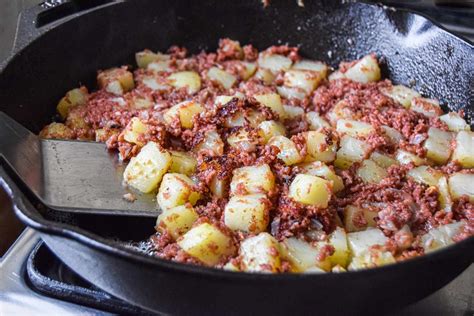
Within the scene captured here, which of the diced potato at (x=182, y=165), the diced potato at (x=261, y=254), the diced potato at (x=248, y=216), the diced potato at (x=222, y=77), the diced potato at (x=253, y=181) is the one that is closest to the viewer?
→ the diced potato at (x=261, y=254)

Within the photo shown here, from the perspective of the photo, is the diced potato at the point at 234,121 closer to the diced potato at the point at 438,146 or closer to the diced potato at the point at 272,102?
the diced potato at the point at 272,102

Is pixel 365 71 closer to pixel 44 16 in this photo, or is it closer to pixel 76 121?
pixel 76 121

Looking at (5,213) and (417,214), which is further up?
(417,214)

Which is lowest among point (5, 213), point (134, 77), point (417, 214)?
point (5, 213)

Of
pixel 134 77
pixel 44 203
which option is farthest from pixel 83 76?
pixel 44 203

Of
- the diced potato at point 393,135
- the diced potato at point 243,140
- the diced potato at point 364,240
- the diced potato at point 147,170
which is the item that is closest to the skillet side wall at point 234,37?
the diced potato at point 393,135

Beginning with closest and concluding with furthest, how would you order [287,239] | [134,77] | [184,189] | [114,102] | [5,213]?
1. [287,239]
2. [184,189]
3. [5,213]
4. [114,102]
5. [134,77]

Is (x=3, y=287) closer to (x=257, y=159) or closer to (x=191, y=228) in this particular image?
(x=191, y=228)

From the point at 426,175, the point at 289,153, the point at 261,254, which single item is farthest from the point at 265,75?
the point at 261,254
